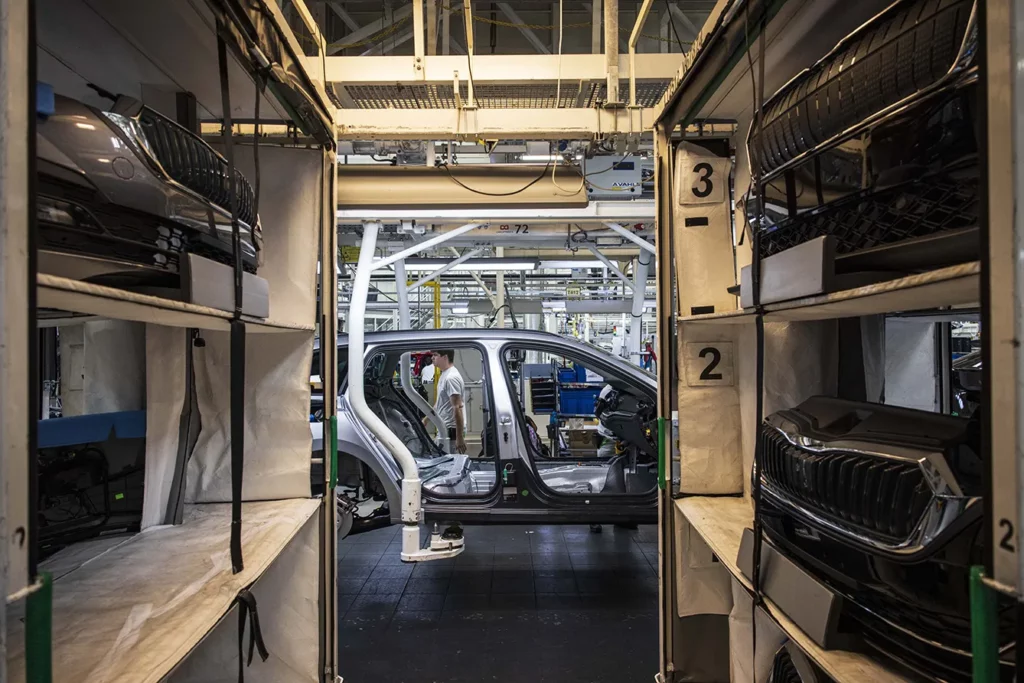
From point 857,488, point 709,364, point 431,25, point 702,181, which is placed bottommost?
point 857,488

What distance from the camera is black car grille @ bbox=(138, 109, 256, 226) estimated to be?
1.21 metres

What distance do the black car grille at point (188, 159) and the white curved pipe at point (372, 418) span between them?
6.31ft

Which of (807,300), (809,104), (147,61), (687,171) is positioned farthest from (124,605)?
(687,171)

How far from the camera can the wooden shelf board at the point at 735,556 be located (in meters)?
0.98

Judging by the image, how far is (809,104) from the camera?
4.04 ft

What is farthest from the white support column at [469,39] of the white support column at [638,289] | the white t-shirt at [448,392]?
the white support column at [638,289]

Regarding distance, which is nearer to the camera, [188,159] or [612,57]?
[188,159]

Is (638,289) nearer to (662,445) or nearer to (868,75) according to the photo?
(662,445)

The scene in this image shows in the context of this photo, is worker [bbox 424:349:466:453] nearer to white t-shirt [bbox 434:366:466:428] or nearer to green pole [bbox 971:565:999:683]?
white t-shirt [bbox 434:366:466:428]

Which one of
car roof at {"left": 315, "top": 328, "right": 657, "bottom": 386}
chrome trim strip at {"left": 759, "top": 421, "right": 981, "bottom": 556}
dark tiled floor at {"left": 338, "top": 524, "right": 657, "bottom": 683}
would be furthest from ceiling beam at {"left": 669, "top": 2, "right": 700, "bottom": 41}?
dark tiled floor at {"left": 338, "top": 524, "right": 657, "bottom": 683}

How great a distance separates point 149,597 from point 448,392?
397cm

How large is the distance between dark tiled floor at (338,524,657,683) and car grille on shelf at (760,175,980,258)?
2.32m

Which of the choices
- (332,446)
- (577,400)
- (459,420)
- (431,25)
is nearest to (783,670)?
(332,446)

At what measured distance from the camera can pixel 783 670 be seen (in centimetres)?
142
